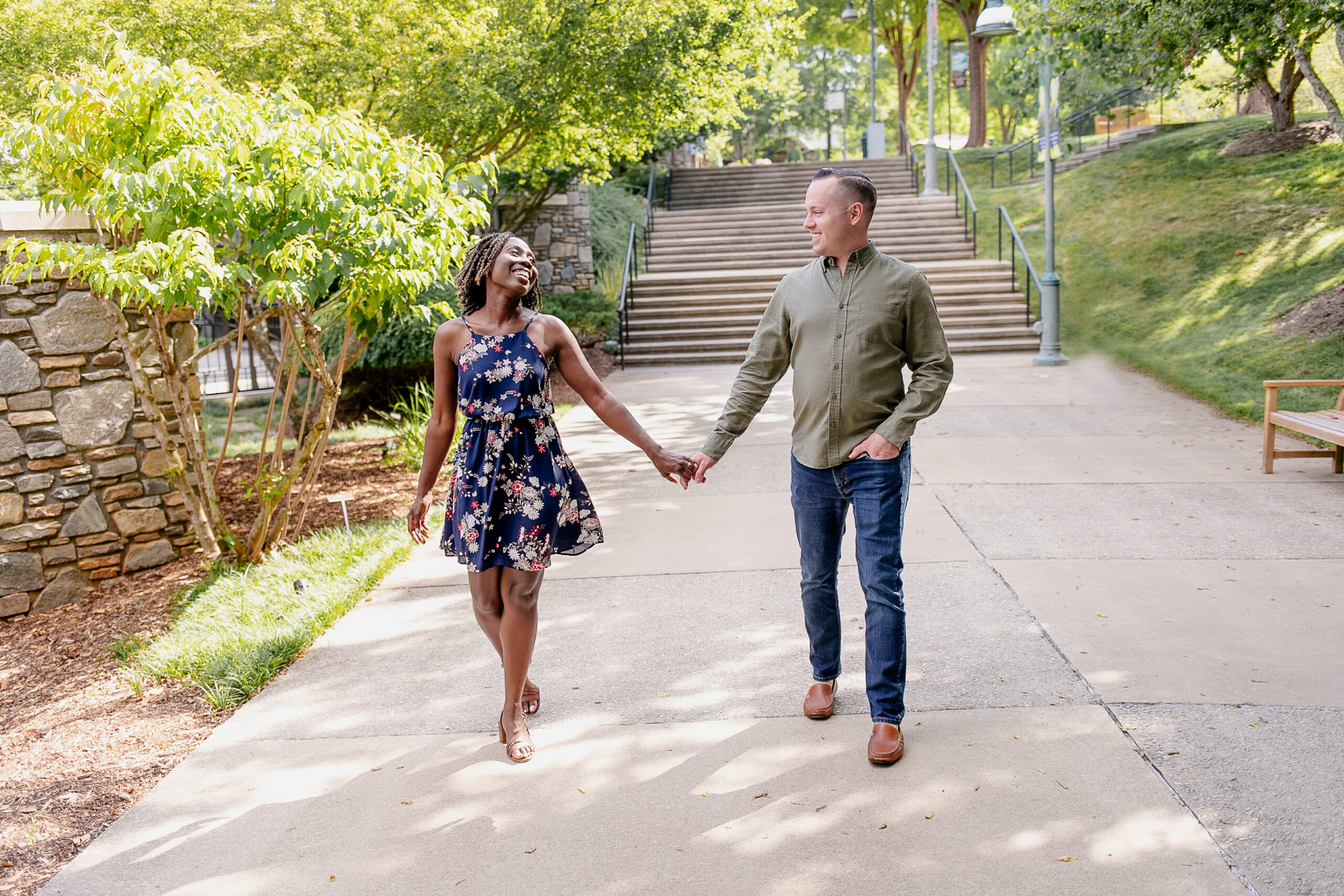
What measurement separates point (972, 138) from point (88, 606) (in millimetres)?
27825

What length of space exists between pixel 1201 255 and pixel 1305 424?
9471mm

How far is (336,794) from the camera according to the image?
10.9ft

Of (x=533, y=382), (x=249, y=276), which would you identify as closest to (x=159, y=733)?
(x=533, y=382)

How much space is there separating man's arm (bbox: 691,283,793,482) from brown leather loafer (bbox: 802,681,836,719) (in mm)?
857

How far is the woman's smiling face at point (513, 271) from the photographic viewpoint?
3.33 metres

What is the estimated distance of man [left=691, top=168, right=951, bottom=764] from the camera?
10.7 feet

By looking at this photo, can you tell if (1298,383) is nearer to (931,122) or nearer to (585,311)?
(585,311)

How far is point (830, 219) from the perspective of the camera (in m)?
3.26

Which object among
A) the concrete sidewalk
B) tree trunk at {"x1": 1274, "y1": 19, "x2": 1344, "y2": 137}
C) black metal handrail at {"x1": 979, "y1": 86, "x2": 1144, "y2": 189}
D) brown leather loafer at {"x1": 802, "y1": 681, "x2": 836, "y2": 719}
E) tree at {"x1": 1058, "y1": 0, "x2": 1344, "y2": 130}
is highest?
black metal handrail at {"x1": 979, "y1": 86, "x2": 1144, "y2": 189}

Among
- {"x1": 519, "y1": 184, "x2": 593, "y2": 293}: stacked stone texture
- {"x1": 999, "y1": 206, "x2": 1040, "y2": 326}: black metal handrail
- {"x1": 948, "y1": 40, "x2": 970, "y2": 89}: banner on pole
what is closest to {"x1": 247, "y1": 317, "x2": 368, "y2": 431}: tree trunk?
{"x1": 519, "y1": 184, "x2": 593, "y2": 293}: stacked stone texture

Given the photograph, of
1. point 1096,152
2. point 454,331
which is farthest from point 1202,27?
point 1096,152

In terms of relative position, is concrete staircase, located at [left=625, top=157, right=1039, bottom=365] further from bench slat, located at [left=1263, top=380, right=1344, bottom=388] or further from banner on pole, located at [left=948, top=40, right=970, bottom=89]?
bench slat, located at [left=1263, top=380, right=1344, bottom=388]

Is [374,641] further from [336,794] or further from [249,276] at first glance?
[249,276]

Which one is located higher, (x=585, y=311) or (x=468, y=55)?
(x=468, y=55)
